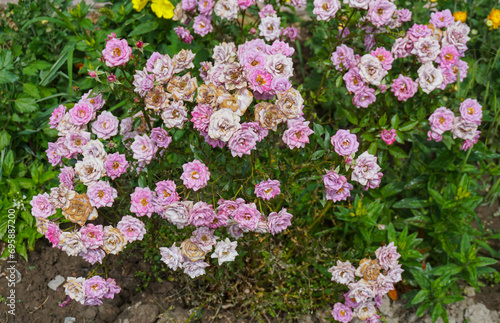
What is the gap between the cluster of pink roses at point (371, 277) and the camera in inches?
81.5

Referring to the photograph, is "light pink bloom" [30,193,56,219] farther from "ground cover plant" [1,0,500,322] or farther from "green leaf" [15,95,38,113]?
"green leaf" [15,95,38,113]

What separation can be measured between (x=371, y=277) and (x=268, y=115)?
3.14 ft

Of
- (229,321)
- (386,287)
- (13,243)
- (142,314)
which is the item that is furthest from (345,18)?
(13,243)

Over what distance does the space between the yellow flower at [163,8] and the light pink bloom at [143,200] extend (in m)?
1.60

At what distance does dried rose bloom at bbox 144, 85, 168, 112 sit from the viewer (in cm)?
185

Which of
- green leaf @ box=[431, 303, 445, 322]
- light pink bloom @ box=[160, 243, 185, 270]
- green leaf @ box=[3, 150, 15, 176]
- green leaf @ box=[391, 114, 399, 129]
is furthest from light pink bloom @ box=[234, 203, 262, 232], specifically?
green leaf @ box=[3, 150, 15, 176]

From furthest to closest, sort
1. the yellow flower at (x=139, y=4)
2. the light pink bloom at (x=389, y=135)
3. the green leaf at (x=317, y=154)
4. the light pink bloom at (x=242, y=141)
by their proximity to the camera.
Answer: the yellow flower at (x=139, y=4) → the light pink bloom at (x=389, y=135) → the green leaf at (x=317, y=154) → the light pink bloom at (x=242, y=141)

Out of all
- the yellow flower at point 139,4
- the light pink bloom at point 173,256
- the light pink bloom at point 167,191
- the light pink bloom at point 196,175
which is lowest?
the light pink bloom at point 173,256

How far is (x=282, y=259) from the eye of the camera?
2572 mm

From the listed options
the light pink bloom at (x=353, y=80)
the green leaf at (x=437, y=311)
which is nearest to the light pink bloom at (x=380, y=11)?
the light pink bloom at (x=353, y=80)

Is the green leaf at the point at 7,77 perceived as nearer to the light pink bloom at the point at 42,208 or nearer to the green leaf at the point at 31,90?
the green leaf at the point at 31,90

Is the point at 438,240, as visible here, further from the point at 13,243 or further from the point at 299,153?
the point at 13,243

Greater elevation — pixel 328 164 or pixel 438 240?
pixel 328 164

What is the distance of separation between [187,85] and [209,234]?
2.21ft
